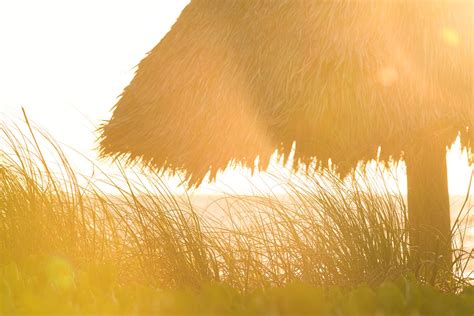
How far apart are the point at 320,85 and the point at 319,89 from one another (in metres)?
0.05

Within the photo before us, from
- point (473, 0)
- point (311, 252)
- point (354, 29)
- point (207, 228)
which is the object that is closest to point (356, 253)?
point (311, 252)

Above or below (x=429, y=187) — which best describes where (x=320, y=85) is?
above

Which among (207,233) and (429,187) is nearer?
(207,233)

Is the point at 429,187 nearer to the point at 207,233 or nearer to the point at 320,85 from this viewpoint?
the point at 320,85

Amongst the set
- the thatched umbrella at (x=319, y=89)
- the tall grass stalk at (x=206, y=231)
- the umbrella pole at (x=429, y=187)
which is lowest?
the tall grass stalk at (x=206, y=231)

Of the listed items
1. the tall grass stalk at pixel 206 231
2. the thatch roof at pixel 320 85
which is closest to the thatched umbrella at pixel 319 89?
the thatch roof at pixel 320 85

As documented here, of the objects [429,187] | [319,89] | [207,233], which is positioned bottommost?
[207,233]

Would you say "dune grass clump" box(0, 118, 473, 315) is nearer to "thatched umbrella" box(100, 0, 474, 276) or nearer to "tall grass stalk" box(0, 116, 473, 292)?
"tall grass stalk" box(0, 116, 473, 292)

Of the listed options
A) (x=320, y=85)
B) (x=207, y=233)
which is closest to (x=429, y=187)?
(x=320, y=85)

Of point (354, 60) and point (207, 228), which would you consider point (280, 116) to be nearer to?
point (354, 60)

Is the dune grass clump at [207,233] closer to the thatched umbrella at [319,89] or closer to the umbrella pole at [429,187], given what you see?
the thatched umbrella at [319,89]

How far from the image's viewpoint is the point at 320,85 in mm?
5980

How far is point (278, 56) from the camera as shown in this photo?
634 centimetres

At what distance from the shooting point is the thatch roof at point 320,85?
5977 millimetres
